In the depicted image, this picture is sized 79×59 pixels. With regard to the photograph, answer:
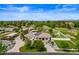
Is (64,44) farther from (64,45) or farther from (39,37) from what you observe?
(39,37)

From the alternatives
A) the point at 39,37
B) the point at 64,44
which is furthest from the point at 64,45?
the point at 39,37
